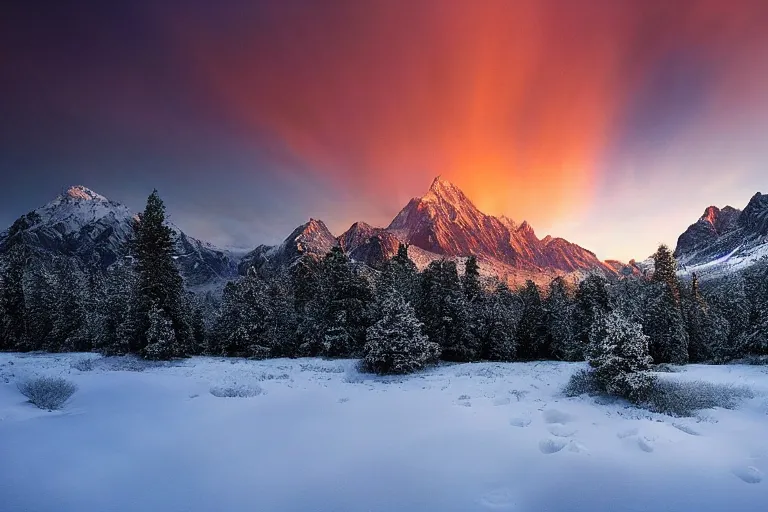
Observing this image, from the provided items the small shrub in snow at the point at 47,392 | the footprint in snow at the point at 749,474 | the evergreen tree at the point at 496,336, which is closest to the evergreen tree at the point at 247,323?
the evergreen tree at the point at 496,336

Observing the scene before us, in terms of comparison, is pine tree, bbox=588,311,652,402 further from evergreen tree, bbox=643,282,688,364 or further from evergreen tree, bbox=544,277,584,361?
evergreen tree, bbox=544,277,584,361

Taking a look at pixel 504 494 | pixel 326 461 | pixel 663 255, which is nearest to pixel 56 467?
pixel 326 461

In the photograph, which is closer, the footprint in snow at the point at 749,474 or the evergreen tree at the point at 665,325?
the footprint in snow at the point at 749,474

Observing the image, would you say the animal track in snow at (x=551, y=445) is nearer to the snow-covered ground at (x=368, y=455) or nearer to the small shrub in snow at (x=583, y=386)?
the snow-covered ground at (x=368, y=455)

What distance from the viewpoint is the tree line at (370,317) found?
86.3ft

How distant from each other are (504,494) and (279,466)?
4.14 meters

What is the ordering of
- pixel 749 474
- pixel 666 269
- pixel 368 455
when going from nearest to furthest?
pixel 749 474 < pixel 368 455 < pixel 666 269

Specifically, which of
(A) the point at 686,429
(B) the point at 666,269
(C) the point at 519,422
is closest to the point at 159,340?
(C) the point at 519,422

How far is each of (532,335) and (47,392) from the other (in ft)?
110

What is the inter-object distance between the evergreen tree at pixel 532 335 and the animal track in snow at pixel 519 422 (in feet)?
85.8

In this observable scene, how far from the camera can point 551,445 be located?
7.77m

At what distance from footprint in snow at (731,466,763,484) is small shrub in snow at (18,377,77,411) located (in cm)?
1606

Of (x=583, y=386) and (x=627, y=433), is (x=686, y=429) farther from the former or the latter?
(x=583, y=386)

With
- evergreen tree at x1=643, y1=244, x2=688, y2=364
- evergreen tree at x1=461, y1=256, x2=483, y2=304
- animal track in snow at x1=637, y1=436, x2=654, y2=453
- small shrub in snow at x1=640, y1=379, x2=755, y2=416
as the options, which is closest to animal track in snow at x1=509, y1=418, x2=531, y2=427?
animal track in snow at x1=637, y1=436, x2=654, y2=453
